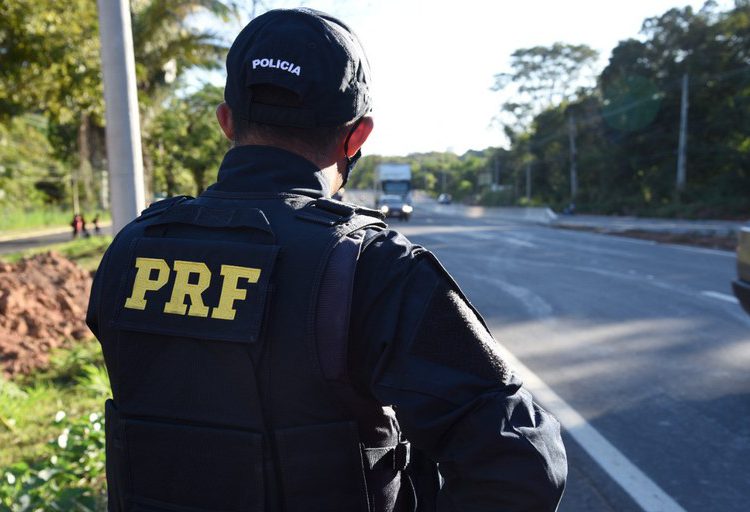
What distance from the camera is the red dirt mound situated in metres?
5.52

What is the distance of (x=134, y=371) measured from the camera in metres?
1.27

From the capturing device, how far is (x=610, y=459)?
3688 mm

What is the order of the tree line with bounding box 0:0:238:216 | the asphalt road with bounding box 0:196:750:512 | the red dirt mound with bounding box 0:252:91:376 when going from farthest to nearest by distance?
the tree line with bounding box 0:0:238:216
the red dirt mound with bounding box 0:252:91:376
the asphalt road with bounding box 0:196:750:512

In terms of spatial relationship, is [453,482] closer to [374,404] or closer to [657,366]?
[374,404]

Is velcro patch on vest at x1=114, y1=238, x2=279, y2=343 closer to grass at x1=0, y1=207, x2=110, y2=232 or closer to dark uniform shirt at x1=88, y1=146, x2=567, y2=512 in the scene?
dark uniform shirt at x1=88, y1=146, x2=567, y2=512

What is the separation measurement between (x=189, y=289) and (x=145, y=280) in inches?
4.4

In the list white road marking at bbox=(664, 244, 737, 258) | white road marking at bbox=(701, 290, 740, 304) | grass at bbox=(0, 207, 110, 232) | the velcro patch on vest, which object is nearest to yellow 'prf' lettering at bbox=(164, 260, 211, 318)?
the velcro patch on vest

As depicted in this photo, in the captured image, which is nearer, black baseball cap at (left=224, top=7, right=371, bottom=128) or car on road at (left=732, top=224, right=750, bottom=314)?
black baseball cap at (left=224, top=7, right=371, bottom=128)

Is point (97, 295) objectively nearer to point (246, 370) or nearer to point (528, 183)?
point (246, 370)

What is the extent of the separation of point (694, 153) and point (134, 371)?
4114 cm

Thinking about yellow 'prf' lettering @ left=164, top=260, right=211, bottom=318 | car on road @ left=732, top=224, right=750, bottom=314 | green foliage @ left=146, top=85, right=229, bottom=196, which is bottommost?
car on road @ left=732, top=224, right=750, bottom=314

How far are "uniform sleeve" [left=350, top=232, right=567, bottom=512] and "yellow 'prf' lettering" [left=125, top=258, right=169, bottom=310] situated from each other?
400 mm

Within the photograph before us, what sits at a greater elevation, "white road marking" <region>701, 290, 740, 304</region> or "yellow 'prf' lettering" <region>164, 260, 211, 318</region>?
"yellow 'prf' lettering" <region>164, 260, 211, 318</region>

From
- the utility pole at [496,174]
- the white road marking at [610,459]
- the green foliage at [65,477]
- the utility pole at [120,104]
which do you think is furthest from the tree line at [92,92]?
the utility pole at [496,174]
